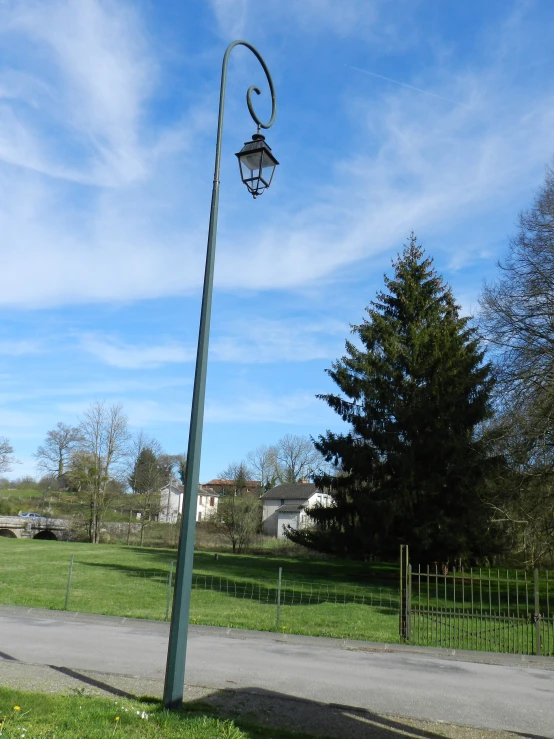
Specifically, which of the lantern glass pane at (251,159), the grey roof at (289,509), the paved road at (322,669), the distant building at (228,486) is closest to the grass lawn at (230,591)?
the paved road at (322,669)

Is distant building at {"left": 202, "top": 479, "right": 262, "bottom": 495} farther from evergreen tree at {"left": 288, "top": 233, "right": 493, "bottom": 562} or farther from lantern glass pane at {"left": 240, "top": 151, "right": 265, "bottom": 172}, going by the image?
lantern glass pane at {"left": 240, "top": 151, "right": 265, "bottom": 172}

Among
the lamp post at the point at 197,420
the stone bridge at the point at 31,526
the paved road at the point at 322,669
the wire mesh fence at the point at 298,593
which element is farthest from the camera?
the stone bridge at the point at 31,526

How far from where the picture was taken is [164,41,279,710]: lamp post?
6.55 m

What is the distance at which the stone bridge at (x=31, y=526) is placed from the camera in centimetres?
6806

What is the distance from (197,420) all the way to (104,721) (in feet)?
9.88

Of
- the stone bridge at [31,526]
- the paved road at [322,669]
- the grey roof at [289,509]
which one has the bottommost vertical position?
the paved road at [322,669]

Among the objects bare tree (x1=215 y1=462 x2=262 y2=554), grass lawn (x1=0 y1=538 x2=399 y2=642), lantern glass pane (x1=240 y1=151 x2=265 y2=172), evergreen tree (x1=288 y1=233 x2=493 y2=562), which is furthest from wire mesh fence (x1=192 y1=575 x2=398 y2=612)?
bare tree (x1=215 y1=462 x2=262 y2=554)

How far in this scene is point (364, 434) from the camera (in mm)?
29969

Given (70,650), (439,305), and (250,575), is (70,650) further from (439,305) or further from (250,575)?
(439,305)

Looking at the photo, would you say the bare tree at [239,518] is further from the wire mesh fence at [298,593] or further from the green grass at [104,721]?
the green grass at [104,721]

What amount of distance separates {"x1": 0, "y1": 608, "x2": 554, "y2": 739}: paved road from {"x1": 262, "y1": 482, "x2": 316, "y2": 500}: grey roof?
6635 cm

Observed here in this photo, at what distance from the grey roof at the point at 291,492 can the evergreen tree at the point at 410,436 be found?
46.3 metres

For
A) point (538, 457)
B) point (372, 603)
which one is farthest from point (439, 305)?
point (372, 603)

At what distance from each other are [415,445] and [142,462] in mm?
53639
